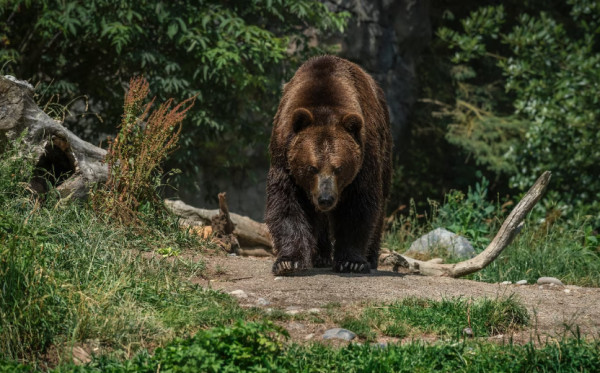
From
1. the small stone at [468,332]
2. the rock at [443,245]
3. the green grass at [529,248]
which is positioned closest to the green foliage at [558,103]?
the green grass at [529,248]

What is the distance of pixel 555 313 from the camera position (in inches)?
220

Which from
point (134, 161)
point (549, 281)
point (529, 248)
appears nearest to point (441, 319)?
point (549, 281)

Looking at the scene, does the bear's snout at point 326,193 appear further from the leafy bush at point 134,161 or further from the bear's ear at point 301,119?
the leafy bush at point 134,161

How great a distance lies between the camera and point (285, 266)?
6.32m

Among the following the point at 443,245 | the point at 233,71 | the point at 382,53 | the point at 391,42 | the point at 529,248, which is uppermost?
the point at 391,42

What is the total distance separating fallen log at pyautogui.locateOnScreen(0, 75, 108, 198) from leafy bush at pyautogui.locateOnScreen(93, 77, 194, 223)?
8.2 inches

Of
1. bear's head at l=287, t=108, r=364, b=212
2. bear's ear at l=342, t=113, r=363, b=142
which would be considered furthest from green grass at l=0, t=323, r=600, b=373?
bear's ear at l=342, t=113, r=363, b=142

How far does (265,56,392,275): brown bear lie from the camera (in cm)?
632

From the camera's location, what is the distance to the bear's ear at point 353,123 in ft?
20.9

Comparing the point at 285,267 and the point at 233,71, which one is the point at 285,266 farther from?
the point at 233,71

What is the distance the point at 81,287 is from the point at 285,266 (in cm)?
193

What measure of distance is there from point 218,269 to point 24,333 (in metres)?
2.35

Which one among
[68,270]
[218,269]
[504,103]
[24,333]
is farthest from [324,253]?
[504,103]

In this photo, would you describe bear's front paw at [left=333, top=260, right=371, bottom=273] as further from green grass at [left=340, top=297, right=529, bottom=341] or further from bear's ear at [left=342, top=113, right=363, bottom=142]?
green grass at [left=340, top=297, right=529, bottom=341]
